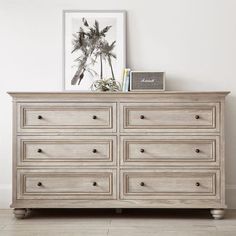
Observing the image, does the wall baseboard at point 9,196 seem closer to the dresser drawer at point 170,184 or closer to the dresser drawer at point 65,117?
the dresser drawer at point 170,184

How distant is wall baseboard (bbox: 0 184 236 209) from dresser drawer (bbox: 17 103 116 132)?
763mm

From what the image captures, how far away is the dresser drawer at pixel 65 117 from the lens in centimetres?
363

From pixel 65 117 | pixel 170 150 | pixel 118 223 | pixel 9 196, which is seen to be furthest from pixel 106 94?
pixel 9 196

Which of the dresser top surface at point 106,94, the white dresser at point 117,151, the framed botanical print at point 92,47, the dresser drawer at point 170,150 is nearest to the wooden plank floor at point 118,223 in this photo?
the white dresser at point 117,151

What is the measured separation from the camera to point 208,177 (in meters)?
3.61

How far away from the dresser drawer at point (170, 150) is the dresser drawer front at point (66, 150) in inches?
5.4

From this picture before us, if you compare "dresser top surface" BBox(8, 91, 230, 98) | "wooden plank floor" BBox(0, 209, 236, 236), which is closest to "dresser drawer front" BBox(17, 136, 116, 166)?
"dresser top surface" BBox(8, 91, 230, 98)

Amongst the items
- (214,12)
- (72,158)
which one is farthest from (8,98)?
(214,12)

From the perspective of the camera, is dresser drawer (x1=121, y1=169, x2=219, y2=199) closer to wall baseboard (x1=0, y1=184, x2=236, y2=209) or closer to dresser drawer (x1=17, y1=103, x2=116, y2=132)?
dresser drawer (x1=17, y1=103, x2=116, y2=132)

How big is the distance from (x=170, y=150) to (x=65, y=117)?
0.83m

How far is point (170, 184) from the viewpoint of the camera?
3.62 meters

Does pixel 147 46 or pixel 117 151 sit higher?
pixel 147 46

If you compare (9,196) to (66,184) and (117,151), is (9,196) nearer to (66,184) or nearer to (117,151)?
(66,184)

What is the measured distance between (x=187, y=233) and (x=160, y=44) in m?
1.66
